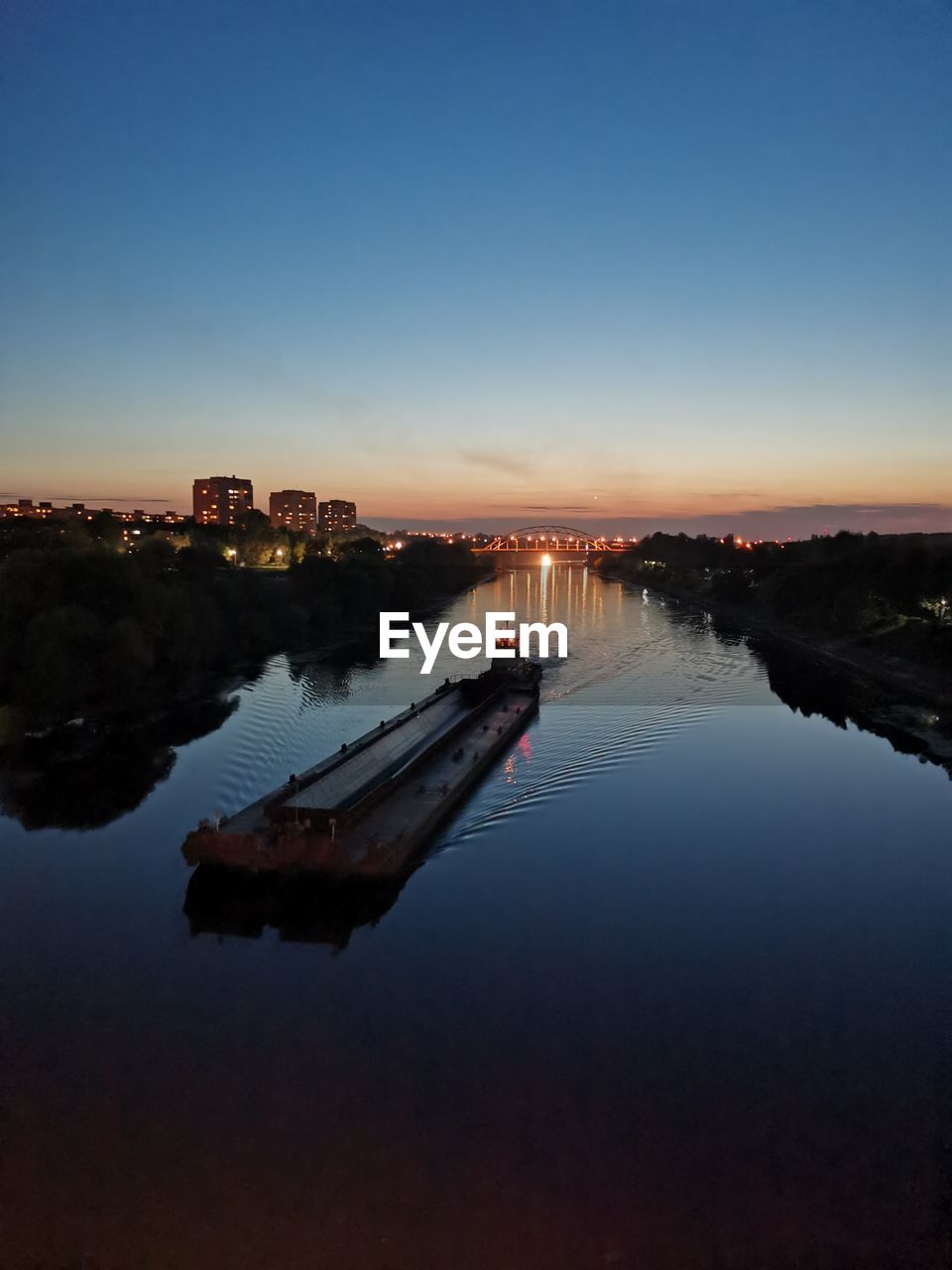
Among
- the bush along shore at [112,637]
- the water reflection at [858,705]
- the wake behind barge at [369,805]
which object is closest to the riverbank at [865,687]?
the water reflection at [858,705]

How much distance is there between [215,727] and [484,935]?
630 inches

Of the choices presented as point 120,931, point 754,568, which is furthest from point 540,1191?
point 754,568

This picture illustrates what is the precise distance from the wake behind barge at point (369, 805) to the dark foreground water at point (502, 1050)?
68 centimetres

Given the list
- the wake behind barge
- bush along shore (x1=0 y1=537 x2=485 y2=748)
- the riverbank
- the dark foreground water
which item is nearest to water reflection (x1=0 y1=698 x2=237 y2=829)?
the dark foreground water

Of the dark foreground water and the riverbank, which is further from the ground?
the riverbank

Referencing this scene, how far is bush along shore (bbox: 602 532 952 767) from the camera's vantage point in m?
30.5

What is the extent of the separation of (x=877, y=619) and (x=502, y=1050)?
38.3 meters

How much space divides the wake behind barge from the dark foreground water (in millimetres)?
678

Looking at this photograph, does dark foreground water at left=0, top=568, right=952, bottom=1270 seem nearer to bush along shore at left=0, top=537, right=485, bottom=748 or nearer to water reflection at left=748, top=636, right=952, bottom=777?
water reflection at left=748, top=636, right=952, bottom=777

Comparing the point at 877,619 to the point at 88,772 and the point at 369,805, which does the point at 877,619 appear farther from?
the point at 88,772

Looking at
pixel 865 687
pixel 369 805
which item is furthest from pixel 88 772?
pixel 865 687

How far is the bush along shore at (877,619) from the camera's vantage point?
3053cm

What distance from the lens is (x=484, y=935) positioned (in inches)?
485

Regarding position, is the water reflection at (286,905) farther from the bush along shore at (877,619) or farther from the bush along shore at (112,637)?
the bush along shore at (877,619)
